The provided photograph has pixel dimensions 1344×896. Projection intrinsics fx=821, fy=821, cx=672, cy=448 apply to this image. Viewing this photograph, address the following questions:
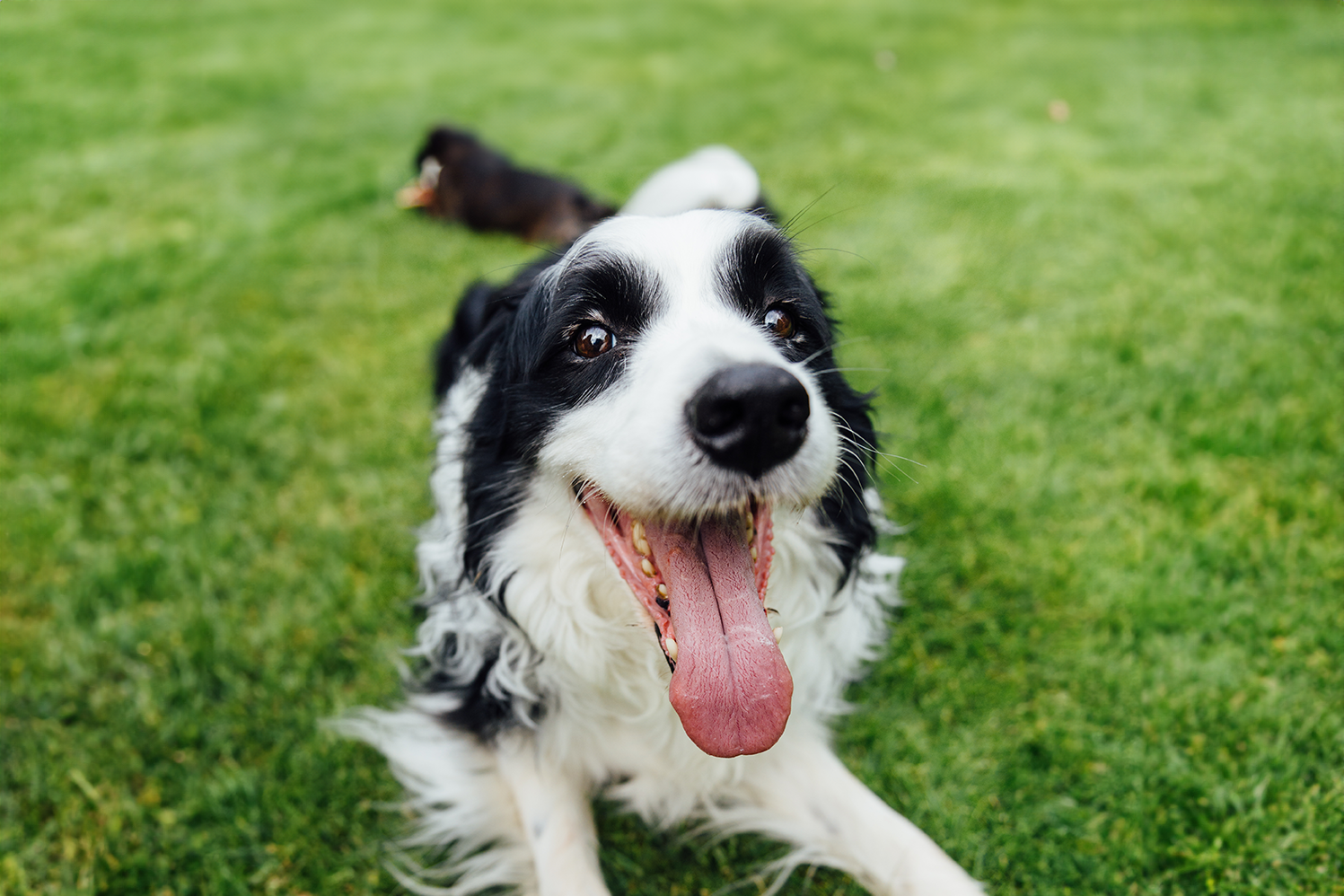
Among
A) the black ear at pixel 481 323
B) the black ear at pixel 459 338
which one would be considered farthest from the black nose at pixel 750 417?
the black ear at pixel 459 338

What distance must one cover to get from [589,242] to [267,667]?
1602 mm

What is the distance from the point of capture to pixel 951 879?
175 cm

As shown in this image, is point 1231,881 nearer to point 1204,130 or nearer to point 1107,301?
point 1107,301

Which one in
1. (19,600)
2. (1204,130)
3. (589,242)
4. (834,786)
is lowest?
(19,600)

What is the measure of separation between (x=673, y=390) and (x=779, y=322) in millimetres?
523

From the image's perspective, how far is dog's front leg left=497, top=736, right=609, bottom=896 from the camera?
183cm

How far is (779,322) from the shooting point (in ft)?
6.44

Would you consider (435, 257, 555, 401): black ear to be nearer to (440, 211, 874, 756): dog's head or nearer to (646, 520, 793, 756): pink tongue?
(440, 211, 874, 756): dog's head

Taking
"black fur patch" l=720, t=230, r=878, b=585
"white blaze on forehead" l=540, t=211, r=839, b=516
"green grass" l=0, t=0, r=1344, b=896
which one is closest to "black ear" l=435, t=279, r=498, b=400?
"green grass" l=0, t=0, r=1344, b=896

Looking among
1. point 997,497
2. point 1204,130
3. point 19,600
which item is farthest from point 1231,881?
point 1204,130

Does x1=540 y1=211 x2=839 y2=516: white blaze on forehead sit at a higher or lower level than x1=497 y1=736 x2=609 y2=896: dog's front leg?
higher

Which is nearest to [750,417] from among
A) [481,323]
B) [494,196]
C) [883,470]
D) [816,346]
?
[816,346]

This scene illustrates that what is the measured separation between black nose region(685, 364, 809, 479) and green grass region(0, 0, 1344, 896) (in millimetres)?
1042

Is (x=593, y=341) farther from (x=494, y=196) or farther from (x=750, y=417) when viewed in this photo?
(x=494, y=196)
